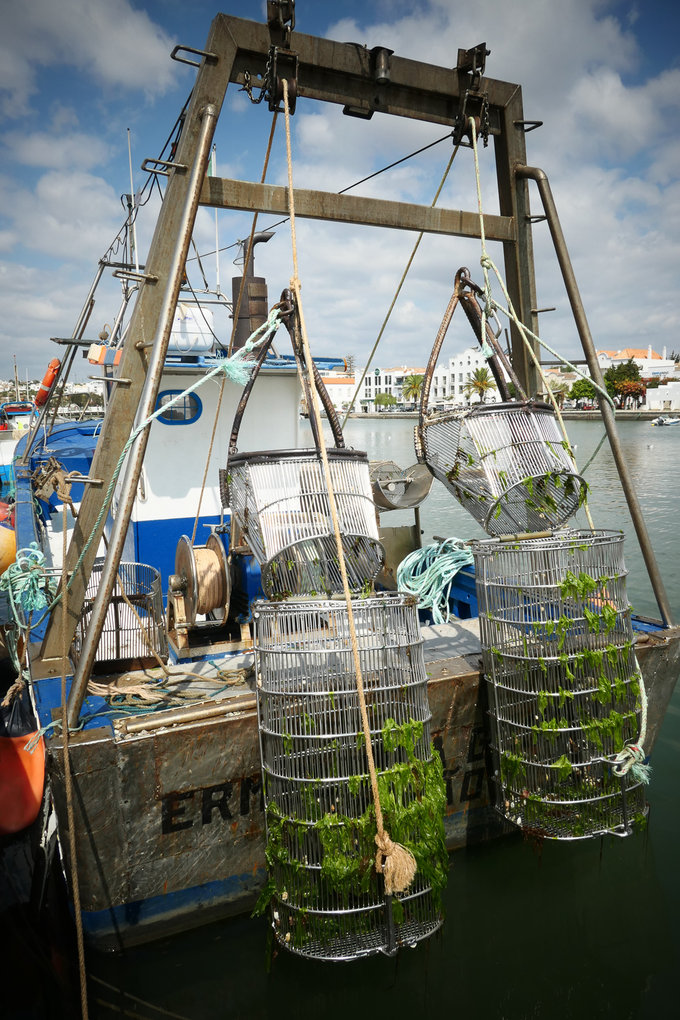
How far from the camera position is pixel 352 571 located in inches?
149

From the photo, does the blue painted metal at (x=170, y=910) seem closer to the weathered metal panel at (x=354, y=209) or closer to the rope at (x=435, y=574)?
the rope at (x=435, y=574)

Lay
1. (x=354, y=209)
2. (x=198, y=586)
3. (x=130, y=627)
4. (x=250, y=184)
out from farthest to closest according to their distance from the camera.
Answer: (x=130, y=627), (x=198, y=586), (x=354, y=209), (x=250, y=184)

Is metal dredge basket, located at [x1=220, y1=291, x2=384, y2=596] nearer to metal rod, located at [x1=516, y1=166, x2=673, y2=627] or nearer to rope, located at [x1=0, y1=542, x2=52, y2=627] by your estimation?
rope, located at [x1=0, y1=542, x2=52, y2=627]

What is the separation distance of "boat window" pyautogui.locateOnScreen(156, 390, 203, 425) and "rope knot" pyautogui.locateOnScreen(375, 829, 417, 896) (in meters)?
6.09

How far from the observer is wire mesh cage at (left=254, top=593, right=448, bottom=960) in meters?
2.95

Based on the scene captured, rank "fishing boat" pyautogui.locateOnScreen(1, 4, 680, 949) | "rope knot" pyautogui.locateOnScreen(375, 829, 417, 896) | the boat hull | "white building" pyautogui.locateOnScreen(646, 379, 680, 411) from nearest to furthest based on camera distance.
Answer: "rope knot" pyautogui.locateOnScreen(375, 829, 417, 896) → the boat hull → "fishing boat" pyautogui.locateOnScreen(1, 4, 680, 949) → "white building" pyautogui.locateOnScreen(646, 379, 680, 411)

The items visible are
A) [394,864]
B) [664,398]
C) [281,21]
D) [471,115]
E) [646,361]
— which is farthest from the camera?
[646,361]

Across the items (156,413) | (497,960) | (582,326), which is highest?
(582,326)

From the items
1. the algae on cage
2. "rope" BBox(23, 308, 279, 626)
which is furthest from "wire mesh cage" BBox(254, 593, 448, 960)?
"rope" BBox(23, 308, 279, 626)

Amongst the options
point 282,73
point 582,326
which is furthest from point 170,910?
point 282,73

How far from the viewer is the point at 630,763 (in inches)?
133

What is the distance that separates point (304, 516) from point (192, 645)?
267 centimetres

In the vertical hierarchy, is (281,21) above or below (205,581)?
above

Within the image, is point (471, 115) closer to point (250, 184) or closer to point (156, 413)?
point (250, 184)
